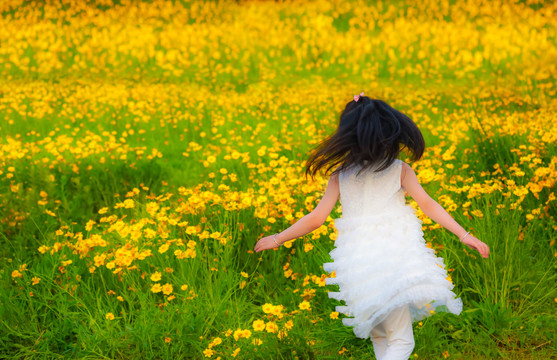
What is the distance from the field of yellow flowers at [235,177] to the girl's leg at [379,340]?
0.49m

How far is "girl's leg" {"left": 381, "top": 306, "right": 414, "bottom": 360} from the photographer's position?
2604 mm

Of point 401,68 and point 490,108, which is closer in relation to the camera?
point 490,108

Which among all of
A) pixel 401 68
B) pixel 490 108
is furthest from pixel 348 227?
pixel 401 68

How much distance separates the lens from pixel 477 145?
18.1 feet

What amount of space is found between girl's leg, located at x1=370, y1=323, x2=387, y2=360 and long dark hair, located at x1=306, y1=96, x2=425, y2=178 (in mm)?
705

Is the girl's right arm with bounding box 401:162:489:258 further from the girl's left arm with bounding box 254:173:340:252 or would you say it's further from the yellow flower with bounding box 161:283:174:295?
the yellow flower with bounding box 161:283:174:295

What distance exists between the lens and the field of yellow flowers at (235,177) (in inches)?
138

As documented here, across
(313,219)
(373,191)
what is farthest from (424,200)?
(313,219)

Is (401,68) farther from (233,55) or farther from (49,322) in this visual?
(49,322)

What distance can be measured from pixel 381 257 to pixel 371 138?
50 cm

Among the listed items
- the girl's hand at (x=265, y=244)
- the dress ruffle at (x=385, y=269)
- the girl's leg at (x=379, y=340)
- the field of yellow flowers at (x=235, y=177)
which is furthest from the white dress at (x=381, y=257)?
the field of yellow flowers at (x=235, y=177)

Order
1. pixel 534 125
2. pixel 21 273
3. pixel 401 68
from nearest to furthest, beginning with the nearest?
pixel 21 273 < pixel 534 125 < pixel 401 68

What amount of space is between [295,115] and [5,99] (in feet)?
12.9

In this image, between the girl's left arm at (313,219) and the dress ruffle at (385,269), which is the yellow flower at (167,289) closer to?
the girl's left arm at (313,219)
